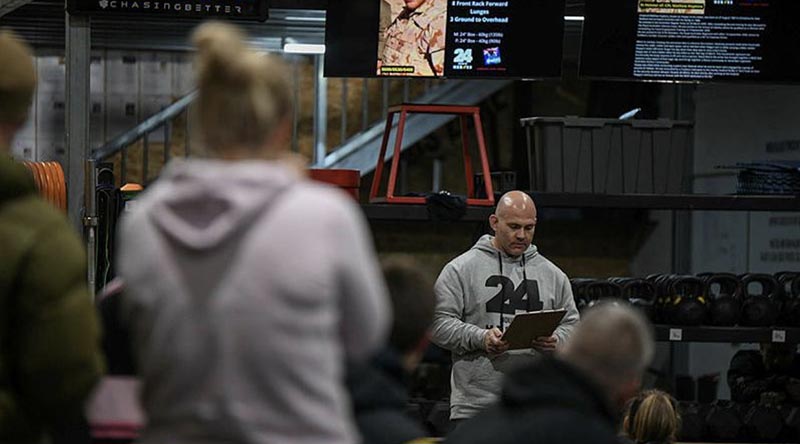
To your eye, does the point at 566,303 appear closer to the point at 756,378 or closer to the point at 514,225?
the point at 514,225

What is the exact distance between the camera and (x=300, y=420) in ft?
8.31

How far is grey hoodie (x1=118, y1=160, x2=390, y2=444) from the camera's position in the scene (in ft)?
8.32

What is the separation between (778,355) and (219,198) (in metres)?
6.87

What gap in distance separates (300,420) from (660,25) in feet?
21.2

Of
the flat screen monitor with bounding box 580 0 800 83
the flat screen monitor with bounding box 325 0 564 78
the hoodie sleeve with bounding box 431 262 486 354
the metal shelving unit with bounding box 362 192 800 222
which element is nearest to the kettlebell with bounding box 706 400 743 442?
the metal shelving unit with bounding box 362 192 800 222

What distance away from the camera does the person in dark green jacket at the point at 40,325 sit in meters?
2.68

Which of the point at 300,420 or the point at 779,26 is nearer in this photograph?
the point at 300,420

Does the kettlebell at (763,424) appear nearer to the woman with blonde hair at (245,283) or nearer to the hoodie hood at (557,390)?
the hoodie hood at (557,390)

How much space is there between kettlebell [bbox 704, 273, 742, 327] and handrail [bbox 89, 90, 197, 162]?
5298 mm

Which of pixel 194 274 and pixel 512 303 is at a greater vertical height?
pixel 194 274

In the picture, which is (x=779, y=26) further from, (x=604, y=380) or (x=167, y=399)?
(x=167, y=399)

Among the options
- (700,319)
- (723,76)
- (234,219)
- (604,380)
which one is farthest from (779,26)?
(234,219)

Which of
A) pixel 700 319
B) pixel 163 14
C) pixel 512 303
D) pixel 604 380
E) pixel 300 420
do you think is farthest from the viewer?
pixel 700 319

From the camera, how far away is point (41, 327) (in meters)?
2.68
